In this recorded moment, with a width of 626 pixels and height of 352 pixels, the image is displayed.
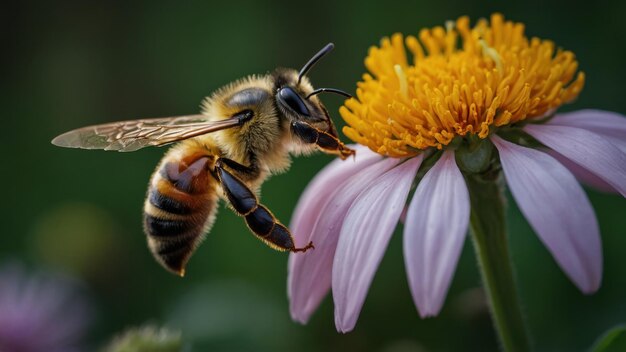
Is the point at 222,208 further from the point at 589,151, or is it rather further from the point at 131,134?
the point at 589,151

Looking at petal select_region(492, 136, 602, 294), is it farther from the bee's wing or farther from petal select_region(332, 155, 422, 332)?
the bee's wing

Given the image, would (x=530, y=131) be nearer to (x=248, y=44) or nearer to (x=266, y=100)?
(x=266, y=100)

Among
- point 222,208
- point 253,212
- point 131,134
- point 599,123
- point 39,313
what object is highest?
point 131,134

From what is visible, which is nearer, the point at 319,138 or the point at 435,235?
the point at 435,235

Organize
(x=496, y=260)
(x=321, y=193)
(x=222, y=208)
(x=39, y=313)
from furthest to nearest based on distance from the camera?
(x=222, y=208)
(x=39, y=313)
(x=321, y=193)
(x=496, y=260)

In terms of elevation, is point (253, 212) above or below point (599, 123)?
above

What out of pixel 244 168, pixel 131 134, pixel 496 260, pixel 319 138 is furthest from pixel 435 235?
pixel 131 134
